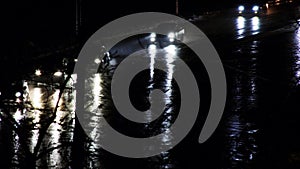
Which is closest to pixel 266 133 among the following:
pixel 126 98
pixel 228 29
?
pixel 126 98

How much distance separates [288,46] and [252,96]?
1022cm

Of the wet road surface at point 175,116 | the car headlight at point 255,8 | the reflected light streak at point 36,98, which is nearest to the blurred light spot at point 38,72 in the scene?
the wet road surface at point 175,116

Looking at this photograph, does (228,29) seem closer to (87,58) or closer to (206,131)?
(206,131)

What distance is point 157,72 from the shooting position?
23.3 meters

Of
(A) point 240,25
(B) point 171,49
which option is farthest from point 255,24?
(B) point 171,49

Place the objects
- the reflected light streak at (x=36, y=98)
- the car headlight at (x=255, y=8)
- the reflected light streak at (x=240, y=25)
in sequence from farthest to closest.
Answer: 1. the car headlight at (x=255, y=8)
2. the reflected light streak at (x=240, y=25)
3. the reflected light streak at (x=36, y=98)

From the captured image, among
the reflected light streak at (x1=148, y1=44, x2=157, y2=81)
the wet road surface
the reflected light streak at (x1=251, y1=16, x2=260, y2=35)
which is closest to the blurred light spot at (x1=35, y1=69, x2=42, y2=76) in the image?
the wet road surface

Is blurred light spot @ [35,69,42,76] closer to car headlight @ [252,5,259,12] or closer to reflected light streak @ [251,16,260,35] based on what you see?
reflected light streak @ [251,16,260,35]

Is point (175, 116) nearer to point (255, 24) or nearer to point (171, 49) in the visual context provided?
point (171, 49)

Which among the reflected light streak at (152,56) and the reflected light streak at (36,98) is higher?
the reflected light streak at (152,56)

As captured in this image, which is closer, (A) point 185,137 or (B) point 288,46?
(A) point 185,137

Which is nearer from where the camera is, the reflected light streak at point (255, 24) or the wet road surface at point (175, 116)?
the wet road surface at point (175, 116)

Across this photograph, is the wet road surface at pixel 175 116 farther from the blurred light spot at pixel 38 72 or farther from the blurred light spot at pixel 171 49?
the blurred light spot at pixel 171 49

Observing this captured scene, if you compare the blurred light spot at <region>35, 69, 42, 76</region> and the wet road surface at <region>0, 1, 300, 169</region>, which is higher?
the blurred light spot at <region>35, 69, 42, 76</region>
